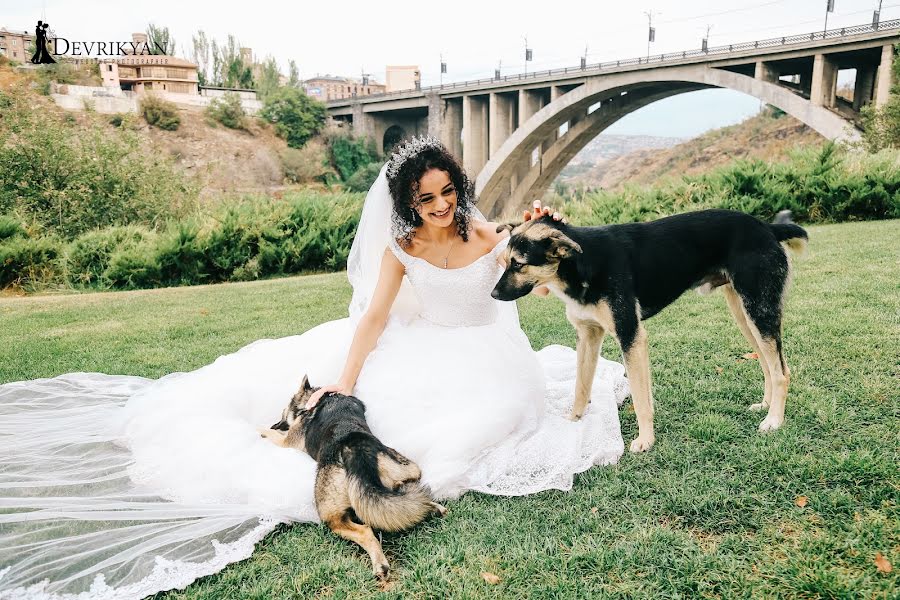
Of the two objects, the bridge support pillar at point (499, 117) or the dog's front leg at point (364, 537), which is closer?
the dog's front leg at point (364, 537)

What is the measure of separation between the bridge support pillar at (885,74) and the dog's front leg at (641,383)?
2169 cm

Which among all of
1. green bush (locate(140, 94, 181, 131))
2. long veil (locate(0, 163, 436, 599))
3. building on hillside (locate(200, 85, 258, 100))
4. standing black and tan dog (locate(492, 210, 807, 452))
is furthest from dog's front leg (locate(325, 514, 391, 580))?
building on hillside (locate(200, 85, 258, 100))

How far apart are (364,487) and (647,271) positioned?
5.88 feet

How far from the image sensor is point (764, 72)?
20.8m

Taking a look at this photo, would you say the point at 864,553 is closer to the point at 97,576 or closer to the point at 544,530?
the point at 544,530

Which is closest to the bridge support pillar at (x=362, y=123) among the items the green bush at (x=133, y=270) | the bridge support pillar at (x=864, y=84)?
the bridge support pillar at (x=864, y=84)

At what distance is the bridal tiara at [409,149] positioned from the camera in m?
3.28

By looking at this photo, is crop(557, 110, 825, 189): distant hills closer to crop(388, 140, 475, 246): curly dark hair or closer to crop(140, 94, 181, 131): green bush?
crop(388, 140, 475, 246): curly dark hair

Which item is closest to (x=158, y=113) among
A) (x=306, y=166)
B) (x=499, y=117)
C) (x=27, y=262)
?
(x=306, y=166)

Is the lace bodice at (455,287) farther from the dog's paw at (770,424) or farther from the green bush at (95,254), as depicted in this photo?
the green bush at (95,254)

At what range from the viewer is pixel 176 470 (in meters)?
2.86

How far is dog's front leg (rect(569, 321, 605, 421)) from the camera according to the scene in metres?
3.34

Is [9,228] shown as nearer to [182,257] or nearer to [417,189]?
[182,257]

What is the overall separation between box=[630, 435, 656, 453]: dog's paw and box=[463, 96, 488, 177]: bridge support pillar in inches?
1146
